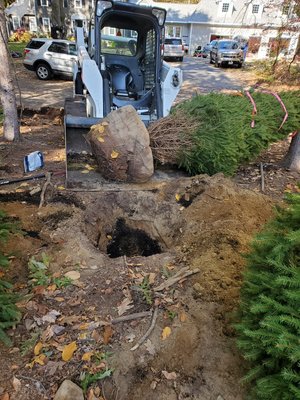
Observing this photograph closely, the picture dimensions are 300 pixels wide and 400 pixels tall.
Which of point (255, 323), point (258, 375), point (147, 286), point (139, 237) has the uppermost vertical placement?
point (255, 323)

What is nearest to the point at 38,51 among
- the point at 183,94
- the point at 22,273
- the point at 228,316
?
the point at 183,94

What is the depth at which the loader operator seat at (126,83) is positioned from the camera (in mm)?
7203

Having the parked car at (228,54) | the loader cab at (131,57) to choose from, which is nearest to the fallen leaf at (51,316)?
the loader cab at (131,57)

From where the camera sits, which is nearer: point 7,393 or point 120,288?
point 7,393

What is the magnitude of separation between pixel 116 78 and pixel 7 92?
246 cm

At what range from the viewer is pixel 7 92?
618 centimetres

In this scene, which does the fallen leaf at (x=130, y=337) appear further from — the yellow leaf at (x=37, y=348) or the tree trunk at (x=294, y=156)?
the tree trunk at (x=294, y=156)

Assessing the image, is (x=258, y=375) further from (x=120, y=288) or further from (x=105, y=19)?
(x=105, y=19)

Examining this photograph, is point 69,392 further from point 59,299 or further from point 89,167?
point 89,167

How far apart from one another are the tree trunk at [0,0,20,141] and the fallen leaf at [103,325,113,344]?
5.31m

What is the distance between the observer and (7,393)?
2.03m

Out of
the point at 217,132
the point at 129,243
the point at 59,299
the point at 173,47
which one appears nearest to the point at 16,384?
the point at 59,299

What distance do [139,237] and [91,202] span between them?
0.82 meters

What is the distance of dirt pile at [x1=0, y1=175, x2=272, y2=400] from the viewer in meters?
2.18
